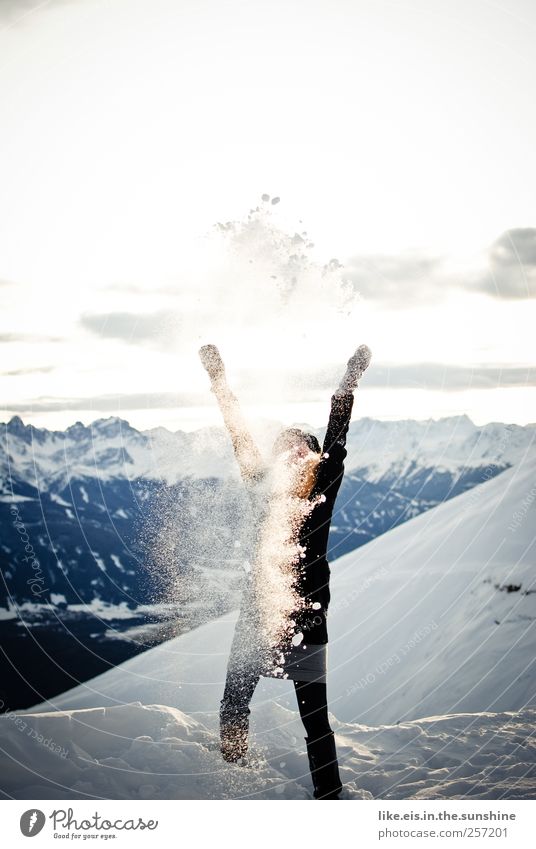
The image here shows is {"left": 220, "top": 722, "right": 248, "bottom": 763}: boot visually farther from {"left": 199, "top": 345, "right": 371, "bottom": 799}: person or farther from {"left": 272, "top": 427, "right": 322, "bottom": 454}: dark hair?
{"left": 272, "top": 427, "right": 322, "bottom": 454}: dark hair

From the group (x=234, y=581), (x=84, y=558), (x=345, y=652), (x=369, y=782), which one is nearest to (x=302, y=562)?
(x=234, y=581)

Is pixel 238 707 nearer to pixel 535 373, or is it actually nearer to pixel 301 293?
pixel 301 293

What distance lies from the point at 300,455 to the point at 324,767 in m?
2.54

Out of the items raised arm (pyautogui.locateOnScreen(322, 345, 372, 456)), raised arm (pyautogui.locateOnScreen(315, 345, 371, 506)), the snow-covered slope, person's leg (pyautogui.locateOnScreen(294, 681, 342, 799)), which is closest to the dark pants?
person's leg (pyautogui.locateOnScreen(294, 681, 342, 799))

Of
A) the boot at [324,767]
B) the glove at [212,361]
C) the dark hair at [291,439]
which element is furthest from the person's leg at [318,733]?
the glove at [212,361]

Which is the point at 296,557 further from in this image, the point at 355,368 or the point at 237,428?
the point at 355,368

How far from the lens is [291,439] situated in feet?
18.4

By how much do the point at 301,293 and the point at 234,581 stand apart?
8.26 feet

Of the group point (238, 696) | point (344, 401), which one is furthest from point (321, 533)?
point (238, 696)

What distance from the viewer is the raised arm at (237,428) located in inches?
219

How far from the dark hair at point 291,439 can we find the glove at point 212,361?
701 millimetres

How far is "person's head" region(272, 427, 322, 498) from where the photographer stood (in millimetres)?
5637

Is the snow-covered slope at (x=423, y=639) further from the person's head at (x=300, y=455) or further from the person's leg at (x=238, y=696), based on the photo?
the person's head at (x=300, y=455)

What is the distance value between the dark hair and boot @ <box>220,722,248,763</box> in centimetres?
236
